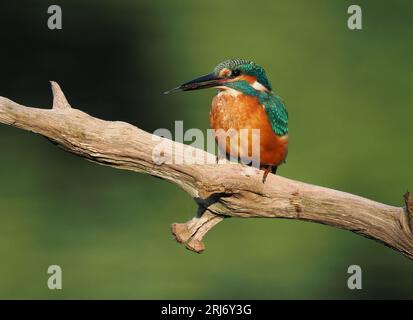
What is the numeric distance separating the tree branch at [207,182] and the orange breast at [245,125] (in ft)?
0.47

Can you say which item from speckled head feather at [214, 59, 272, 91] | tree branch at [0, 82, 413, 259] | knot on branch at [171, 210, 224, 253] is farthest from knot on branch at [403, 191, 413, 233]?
speckled head feather at [214, 59, 272, 91]

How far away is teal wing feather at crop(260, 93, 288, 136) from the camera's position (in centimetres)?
325

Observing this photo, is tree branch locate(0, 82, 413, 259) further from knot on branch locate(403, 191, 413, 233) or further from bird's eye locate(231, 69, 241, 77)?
bird's eye locate(231, 69, 241, 77)

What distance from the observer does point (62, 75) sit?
19.2ft

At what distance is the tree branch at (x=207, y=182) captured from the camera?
2977 mm

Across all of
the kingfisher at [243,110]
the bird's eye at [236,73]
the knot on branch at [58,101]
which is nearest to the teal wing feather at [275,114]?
the kingfisher at [243,110]

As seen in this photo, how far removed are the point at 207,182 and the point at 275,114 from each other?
1.64 ft

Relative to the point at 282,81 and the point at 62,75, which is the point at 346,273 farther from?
the point at 62,75

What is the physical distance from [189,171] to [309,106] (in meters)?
2.50

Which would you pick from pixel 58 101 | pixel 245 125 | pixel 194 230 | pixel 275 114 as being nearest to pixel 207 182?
pixel 194 230

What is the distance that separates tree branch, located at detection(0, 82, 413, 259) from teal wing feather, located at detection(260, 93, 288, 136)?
244 millimetres

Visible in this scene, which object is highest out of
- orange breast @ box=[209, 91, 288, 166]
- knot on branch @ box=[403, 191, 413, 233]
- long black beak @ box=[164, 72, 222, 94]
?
long black beak @ box=[164, 72, 222, 94]

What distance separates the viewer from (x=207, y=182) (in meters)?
2.91


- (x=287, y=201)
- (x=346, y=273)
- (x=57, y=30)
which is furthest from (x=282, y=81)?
(x=287, y=201)
